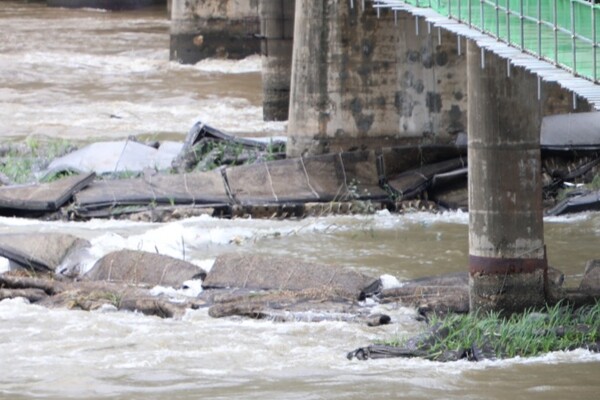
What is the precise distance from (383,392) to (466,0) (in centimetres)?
415

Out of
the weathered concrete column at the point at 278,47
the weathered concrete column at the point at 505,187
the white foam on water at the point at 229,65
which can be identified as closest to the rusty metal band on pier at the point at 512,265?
the weathered concrete column at the point at 505,187

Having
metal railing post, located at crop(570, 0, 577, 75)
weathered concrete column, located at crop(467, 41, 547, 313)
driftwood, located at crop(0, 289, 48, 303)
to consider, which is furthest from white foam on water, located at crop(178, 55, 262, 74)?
→ metal railing post, located at crop(570, 0, 577, 75)

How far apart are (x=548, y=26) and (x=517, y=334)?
7.73 feet

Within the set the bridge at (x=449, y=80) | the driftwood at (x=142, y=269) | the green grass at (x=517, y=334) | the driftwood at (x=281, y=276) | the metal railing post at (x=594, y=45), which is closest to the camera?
the metal railing post at (x=594, y=45)

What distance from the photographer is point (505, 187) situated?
12484mm

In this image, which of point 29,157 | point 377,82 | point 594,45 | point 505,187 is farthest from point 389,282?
point 29,157

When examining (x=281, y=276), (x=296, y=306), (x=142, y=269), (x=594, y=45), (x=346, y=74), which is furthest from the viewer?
(x=346, y=74)

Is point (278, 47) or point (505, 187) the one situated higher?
point (278, 47)

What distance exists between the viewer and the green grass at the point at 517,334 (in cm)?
1166

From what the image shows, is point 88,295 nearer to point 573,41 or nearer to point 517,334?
point 517,334

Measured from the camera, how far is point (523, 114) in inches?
488

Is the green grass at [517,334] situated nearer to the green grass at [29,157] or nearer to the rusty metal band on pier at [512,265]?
the rusty metal band on pier at [512,265]

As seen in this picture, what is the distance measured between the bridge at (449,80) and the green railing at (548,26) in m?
0.02

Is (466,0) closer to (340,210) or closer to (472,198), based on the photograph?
(472,198)
